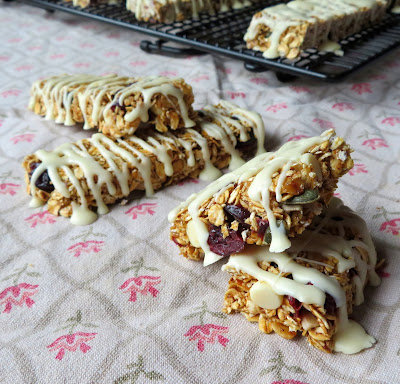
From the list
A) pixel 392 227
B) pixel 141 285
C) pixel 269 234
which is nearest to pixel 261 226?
pixel 269 234

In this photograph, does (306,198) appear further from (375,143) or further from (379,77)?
(379,77)

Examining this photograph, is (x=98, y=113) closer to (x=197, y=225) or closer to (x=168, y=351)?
(x=197, y=225)

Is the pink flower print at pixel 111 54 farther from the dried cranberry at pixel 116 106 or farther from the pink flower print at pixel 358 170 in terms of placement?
the pink flower print at pixel 358 170

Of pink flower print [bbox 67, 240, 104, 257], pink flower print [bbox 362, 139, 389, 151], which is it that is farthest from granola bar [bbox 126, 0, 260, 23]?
pink flower print [bbox 67, 240, 104, 257]

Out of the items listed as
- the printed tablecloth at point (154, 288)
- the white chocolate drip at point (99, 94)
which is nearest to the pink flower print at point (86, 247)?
the printed tablecloth at point (154, 288)

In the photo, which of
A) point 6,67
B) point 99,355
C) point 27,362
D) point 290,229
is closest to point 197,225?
point 290,229
